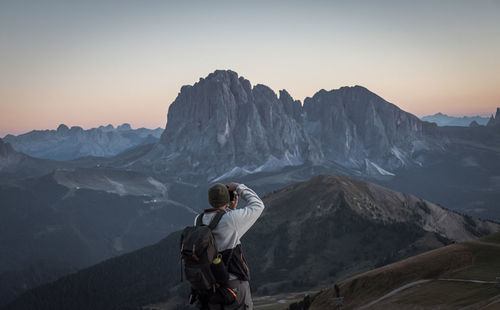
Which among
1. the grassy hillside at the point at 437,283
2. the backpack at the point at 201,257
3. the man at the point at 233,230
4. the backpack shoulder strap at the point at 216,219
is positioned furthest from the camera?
the grassy hillside at the point at 437,283

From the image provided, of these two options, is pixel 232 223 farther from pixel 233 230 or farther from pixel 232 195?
pixel 232 195

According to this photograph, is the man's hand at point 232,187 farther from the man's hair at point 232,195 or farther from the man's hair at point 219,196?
the man's hair at point 219,196

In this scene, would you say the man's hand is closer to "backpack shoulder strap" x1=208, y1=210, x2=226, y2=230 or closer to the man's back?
the man's back

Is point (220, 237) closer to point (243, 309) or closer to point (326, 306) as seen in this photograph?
point (243, 309)

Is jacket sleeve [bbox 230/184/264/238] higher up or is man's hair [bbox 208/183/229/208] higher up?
man's hair [bbox 208/183/229/208]

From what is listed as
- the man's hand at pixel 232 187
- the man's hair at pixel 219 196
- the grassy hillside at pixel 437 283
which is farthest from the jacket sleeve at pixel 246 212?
the grassy hillside at pixel 437 283

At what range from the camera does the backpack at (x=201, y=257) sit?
46.0 feet

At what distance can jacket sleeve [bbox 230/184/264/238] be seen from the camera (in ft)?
48.2

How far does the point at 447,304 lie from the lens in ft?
129

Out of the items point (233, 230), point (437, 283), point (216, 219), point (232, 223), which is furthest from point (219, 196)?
point (437, 283)

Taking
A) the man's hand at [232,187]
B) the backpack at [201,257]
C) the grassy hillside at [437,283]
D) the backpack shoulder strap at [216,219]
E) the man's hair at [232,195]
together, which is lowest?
the grassy hillside at [437,283]

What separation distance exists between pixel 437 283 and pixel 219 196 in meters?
42.3

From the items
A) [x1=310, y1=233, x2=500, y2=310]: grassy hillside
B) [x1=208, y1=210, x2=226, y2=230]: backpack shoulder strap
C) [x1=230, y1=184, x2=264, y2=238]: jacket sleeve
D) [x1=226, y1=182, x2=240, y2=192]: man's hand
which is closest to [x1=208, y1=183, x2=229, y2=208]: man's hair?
[x1=208, y1=210, x2=226, y2=230]: backpack shoulder strap

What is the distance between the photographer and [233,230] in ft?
48.0
